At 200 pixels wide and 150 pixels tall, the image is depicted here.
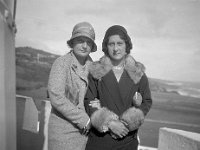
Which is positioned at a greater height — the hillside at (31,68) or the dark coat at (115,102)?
the hillside at (31,68)

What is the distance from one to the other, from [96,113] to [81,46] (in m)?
0.38

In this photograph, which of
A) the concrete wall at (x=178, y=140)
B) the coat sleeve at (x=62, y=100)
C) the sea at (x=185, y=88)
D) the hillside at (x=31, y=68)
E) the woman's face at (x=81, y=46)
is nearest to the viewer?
the coat sleeve at (x=62, y=100)

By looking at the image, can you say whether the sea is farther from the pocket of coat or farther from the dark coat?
the pocket of coat

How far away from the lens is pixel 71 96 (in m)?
1.20

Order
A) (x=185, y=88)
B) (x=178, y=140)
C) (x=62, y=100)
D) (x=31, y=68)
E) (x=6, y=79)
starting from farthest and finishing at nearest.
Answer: (x=31, y=68)
(x=185, y=88)
(x=178, y=140)
(x=62, y=100)
(x=6, y=79)

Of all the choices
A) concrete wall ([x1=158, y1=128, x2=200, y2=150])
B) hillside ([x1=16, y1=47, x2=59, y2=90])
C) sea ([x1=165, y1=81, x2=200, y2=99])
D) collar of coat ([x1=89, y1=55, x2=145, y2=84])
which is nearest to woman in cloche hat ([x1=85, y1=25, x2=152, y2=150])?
collar of coat ([x1=89, y1=55, x2=145, y2=84])

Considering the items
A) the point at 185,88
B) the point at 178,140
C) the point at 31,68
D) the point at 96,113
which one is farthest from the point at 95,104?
the point at 31,68

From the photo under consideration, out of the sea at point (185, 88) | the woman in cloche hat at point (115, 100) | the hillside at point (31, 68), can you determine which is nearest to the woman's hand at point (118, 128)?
the woman in cloche hat at point (115, 100)

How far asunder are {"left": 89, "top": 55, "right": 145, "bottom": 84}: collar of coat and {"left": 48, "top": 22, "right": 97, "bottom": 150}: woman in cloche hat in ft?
0.19

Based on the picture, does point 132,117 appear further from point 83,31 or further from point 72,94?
point 83,31

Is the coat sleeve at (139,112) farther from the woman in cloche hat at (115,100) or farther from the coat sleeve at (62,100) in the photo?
the coat sleeve at (62,100)

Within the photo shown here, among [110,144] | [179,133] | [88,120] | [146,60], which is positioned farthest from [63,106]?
[146,60]

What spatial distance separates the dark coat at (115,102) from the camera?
3.90 ft

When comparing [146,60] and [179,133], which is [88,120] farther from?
[146,60]
